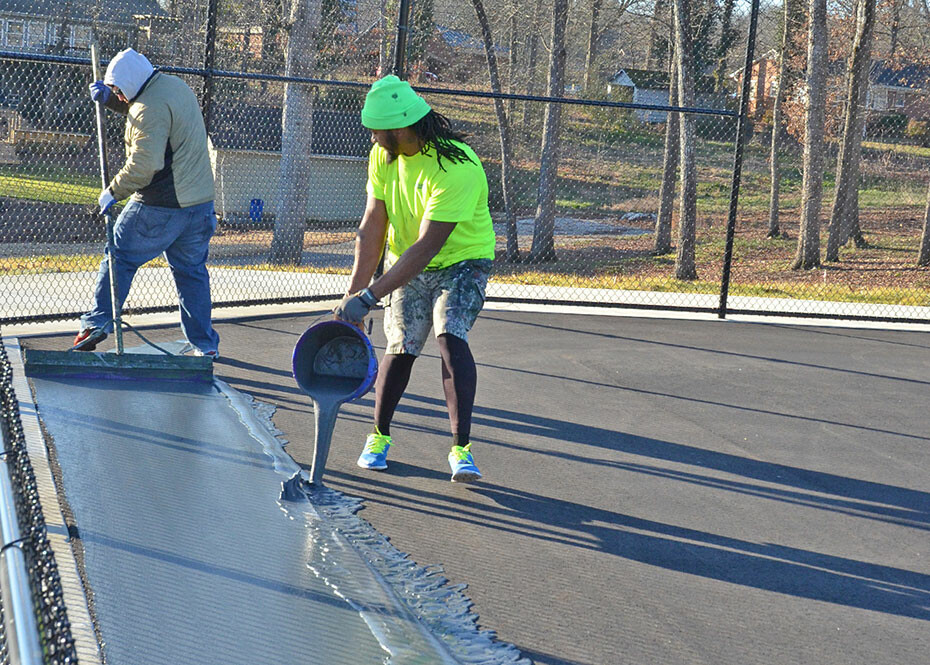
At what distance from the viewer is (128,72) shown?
5.46 metres

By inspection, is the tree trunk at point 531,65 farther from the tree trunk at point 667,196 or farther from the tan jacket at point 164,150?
the tan jacket at point 164,150

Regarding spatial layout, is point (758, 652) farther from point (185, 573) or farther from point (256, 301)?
point (256, 301)

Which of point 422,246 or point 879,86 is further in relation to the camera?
point 879,86

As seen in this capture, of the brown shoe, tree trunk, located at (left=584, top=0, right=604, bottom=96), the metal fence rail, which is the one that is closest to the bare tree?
tree trunk, located at (left=584, top=0, right=604, bottom=96)

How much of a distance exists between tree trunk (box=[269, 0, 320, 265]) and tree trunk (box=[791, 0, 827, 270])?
31.6 ft

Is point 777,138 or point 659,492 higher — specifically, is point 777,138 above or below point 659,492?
above

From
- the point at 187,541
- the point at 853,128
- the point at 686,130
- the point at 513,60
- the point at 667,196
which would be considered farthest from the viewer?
the point at 513,60

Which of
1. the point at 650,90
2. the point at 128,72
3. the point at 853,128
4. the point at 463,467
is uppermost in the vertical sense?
the point at 650,90

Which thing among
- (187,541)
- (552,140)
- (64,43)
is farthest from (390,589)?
(552,140)

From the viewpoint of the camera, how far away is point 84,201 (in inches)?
812

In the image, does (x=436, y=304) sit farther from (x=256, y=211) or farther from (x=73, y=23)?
(x=256, y=211)

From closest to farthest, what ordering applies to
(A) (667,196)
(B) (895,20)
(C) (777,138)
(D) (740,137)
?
(D) (740,137), (A) (667,196), (B) (895,20), (C) (777,138)

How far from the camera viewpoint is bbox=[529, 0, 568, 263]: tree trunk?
2228 centimetres

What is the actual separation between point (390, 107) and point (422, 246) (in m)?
0.56
